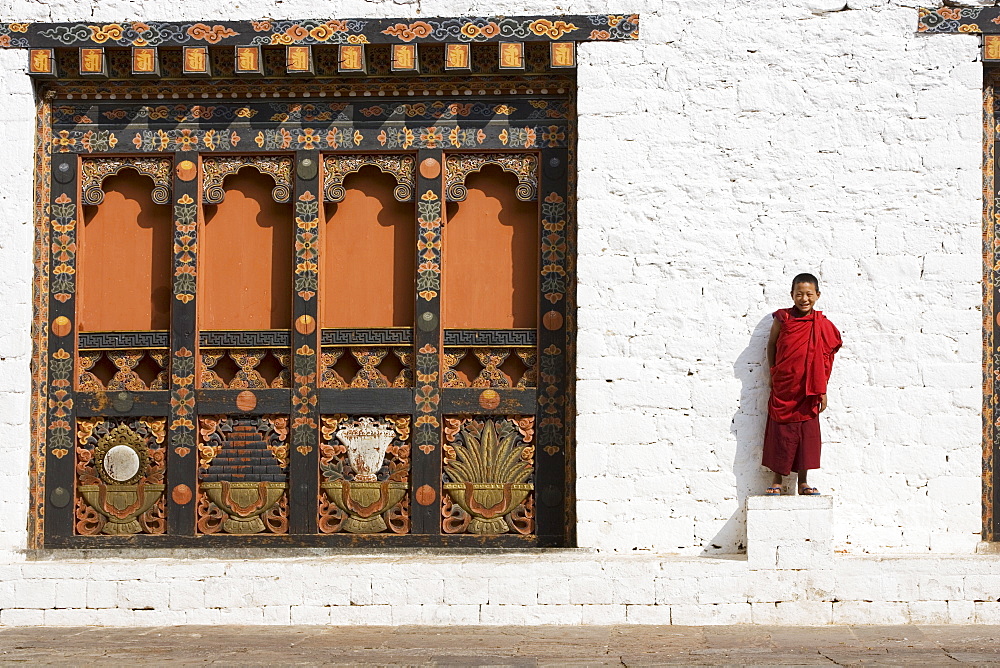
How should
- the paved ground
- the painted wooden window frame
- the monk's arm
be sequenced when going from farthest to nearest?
the painted wooden window frame → the monk's arm → the paved ground

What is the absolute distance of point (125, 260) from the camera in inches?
315

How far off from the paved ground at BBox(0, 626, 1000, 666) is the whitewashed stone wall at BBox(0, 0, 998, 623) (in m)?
0.62

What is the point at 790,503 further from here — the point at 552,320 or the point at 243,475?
the point at 243,475

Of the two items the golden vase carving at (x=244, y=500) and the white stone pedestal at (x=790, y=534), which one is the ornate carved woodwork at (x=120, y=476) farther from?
the white stone pedestal at (x=790, y=534)

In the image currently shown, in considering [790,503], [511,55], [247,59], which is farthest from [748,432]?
[247,59]

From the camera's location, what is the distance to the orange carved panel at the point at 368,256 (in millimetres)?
7895

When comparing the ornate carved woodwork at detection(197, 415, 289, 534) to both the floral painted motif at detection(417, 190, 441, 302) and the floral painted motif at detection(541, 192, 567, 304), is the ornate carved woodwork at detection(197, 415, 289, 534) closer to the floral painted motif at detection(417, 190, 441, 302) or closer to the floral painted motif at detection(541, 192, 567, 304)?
the floral painted motif at detection(417, 190, 441, 302)

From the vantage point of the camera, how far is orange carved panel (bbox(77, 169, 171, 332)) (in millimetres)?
7941

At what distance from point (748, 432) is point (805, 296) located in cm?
89

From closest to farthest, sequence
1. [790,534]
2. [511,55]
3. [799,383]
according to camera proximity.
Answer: [790,534]
[799,383]
[511,55]

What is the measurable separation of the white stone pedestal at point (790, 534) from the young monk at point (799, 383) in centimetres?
20

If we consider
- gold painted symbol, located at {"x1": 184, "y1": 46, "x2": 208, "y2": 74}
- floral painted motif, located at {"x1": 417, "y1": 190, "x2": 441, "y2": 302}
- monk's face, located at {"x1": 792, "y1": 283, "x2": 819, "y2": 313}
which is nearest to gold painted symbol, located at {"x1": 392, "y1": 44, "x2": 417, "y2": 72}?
floral painted motif, located at {"x1": 417, "y1": 190, "x2": 441, "y2": 302}

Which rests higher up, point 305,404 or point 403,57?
point 403,57

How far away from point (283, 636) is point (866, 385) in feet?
12.2
